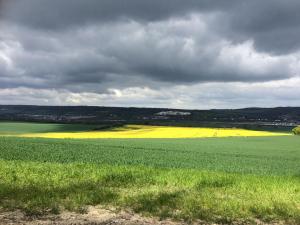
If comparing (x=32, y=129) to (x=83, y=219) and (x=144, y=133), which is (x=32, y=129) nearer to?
(x=144, y=133)

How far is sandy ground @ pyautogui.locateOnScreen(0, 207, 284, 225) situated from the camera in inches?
360

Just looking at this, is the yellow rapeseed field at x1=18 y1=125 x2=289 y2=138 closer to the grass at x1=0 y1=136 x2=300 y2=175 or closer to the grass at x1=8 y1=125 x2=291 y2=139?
the grass at x1=8 y1=125 x2=291 y2=139

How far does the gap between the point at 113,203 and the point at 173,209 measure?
5.13 feet

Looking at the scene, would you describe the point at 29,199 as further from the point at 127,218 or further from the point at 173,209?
the point at 173,209

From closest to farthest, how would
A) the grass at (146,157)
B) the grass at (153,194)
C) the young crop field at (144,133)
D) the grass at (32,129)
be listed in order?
1. the grass at (153,194)
2. the grass at (146,157)
3. the young crop field at (144,133)
4. the grass at (32,129)

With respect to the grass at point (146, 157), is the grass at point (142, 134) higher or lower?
lower

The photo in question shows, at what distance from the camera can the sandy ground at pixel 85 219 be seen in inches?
360

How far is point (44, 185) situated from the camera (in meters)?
13.5

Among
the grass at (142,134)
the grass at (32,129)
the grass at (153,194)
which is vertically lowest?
the grass at (32,129)

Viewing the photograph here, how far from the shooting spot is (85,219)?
9.55 meters

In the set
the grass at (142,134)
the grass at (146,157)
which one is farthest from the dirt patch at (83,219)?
the grass at (142,134)

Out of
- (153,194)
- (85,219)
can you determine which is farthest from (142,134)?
(85,219)

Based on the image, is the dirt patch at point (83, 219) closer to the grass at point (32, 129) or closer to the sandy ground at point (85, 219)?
the sandy ground at point (85, 219)

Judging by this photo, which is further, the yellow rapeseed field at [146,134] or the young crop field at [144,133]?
the young crop field at [144,133]
